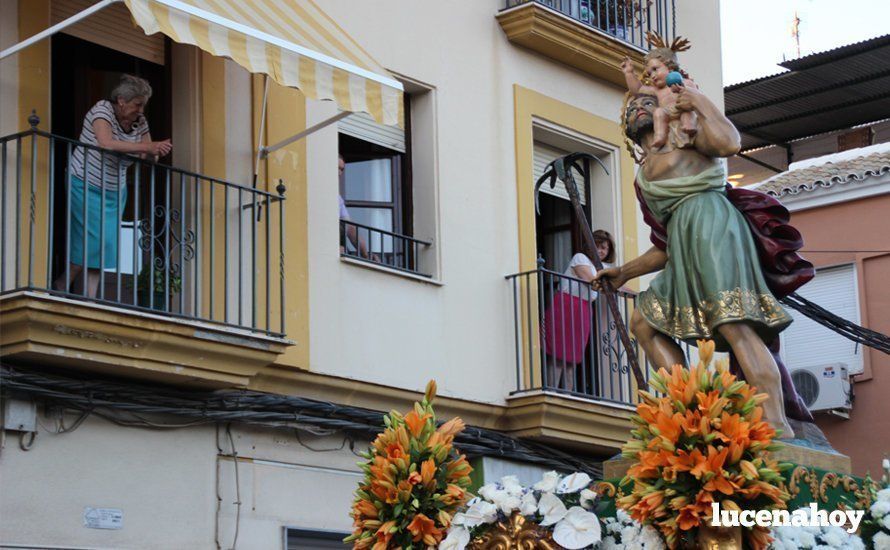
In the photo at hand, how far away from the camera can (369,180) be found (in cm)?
1395

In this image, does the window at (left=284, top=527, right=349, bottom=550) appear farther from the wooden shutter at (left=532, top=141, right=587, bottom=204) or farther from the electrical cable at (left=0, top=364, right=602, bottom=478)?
the wooden shutter at (left=532, top=141, right=587, bottom=204)

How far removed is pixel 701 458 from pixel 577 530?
101cm

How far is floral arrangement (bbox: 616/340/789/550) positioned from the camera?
6742 mm

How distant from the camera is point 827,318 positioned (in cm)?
1277

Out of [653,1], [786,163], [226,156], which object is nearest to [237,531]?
[226,156]

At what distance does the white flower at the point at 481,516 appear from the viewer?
7691mm

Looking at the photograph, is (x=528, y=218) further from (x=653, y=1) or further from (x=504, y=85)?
(x=653, y=1)

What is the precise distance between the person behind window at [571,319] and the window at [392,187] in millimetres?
1207

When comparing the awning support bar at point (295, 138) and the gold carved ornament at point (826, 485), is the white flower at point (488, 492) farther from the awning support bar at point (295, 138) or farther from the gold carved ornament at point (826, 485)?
the awning support bar at point (295, 138)

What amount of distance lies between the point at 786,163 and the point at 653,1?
821cm

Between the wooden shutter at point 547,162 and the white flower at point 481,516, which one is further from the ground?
the wooden shutter at point 547,162

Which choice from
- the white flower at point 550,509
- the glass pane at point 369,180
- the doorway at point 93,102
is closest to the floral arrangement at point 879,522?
the white flower at point 550,509

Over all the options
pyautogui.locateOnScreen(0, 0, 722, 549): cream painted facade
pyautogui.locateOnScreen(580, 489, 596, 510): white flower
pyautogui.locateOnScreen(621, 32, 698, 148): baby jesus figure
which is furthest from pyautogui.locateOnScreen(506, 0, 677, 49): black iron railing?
pyautogui.locateOnScreen(580, 489, 596, 510): white flower

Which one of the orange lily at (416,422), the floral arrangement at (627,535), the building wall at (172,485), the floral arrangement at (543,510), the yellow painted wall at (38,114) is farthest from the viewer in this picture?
the yellow painted wall at (38,114)
